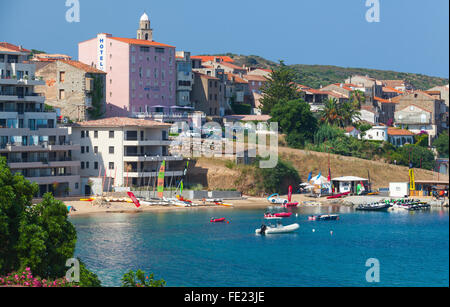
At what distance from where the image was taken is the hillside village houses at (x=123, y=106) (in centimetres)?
8156

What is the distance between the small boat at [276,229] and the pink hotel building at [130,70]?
135ft

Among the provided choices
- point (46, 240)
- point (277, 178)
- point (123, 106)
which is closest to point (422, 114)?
point (277, 178)

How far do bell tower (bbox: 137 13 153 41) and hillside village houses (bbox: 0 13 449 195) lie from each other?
172 mm

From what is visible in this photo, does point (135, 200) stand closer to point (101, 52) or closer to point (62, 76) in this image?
point (62, 76)

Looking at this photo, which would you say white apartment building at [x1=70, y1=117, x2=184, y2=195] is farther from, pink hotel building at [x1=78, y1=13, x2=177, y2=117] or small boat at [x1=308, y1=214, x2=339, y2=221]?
small boat at [x1=308, y1=214, x2=339, y2=221]

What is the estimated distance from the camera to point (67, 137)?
85.4m

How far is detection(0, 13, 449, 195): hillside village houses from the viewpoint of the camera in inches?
3211

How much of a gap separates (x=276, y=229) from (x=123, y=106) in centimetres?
4254

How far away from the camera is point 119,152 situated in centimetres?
8675

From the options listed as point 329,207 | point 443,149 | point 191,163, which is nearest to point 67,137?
point 191,163

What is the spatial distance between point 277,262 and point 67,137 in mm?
36931

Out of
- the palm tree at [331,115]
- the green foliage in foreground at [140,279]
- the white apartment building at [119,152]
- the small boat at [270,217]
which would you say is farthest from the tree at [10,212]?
the palm tree at [331,115]

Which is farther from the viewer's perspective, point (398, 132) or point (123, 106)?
point (398, 132)

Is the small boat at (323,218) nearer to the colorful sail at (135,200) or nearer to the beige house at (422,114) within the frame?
the colorful sail at (135,200)
